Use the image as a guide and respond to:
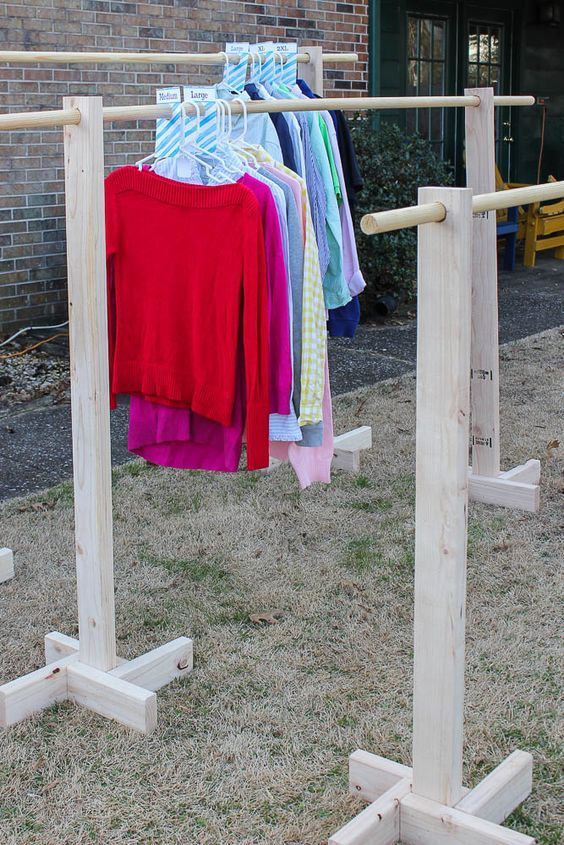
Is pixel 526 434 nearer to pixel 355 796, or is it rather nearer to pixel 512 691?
pixel 512 691

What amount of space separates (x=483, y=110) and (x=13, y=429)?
2760 mm

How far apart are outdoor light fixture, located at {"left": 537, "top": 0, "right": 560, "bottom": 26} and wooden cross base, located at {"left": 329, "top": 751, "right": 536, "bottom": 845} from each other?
1024 centimetres

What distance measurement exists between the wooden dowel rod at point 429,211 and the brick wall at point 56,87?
190 inches

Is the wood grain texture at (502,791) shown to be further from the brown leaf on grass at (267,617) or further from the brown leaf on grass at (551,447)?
the brown leaf on grass at (551,447)

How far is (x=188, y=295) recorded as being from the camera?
3145 mm

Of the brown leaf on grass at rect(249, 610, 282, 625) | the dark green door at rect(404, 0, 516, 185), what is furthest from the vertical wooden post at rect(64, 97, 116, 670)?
the dark green door at rect(404, 0, 516, 185)

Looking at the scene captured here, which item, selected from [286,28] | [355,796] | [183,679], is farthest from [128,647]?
[286,28]

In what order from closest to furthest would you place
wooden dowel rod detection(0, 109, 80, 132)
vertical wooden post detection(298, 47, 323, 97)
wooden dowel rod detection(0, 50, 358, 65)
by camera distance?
wooden dowel rod detection(0, 109, 80, 132), wooden dowel rod detection(0, 50, 358, 65), vertical wooden post detection(298, 47, 323, 97)

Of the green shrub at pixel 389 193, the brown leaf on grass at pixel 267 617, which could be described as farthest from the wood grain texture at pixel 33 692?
the green shrub at pixel 389 193

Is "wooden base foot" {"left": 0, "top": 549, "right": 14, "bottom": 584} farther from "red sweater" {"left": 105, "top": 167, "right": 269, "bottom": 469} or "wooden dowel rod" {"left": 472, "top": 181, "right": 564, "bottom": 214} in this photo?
"wooden dowel rod" {"left": 472, "top": 181, "right": 564, "bottom": 214}

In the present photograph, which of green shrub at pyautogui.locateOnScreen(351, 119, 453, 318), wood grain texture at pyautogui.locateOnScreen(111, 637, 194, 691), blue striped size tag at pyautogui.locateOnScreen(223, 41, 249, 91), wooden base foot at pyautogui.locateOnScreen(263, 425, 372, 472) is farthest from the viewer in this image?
green shrub at pyautogui.locateOnScreen(351, 119, 453, 318)

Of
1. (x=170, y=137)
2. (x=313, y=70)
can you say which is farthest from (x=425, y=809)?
(x=313, y=70)

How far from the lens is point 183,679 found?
10.1 ft

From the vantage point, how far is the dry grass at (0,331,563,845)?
2.53 meters
